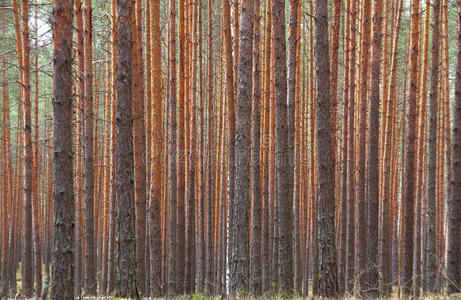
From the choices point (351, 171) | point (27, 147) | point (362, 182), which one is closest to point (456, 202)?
point (362, 182)

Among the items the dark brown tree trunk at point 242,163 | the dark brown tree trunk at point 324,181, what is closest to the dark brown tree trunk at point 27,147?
the dark brown tree trunk at point 242,163

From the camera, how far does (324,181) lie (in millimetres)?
6504

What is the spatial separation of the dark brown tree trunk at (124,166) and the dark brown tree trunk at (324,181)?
8.72ft

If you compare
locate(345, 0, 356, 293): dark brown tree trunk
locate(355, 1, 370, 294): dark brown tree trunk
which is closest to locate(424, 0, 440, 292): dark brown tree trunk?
locate(355, 1, 370, 294): dark brown tree trunk

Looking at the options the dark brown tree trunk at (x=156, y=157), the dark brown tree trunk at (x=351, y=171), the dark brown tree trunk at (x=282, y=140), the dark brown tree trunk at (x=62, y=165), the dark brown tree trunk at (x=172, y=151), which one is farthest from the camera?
the dark brown tree trunk at (x=351, y=171)

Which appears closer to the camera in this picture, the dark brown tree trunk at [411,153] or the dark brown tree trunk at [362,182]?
the dark brown tree trunk at [411,153]

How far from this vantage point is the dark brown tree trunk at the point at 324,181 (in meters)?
6.42

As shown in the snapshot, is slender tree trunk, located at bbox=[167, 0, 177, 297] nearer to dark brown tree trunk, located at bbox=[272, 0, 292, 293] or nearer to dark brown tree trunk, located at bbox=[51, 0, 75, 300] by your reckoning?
dark brown tree trunk, located at bbox=[272, 0, 292, 293]

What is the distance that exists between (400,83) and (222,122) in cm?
1001

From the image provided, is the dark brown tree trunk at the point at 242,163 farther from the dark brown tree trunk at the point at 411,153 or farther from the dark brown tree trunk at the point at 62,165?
the dark brown tree trunk at the point at 411,153

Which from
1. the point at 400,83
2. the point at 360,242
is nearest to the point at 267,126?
the point at 360,242

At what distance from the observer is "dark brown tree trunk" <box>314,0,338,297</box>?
6.42 metres

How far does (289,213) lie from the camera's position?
791 centimetres

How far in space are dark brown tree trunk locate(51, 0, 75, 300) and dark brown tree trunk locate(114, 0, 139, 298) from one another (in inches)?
37.6
